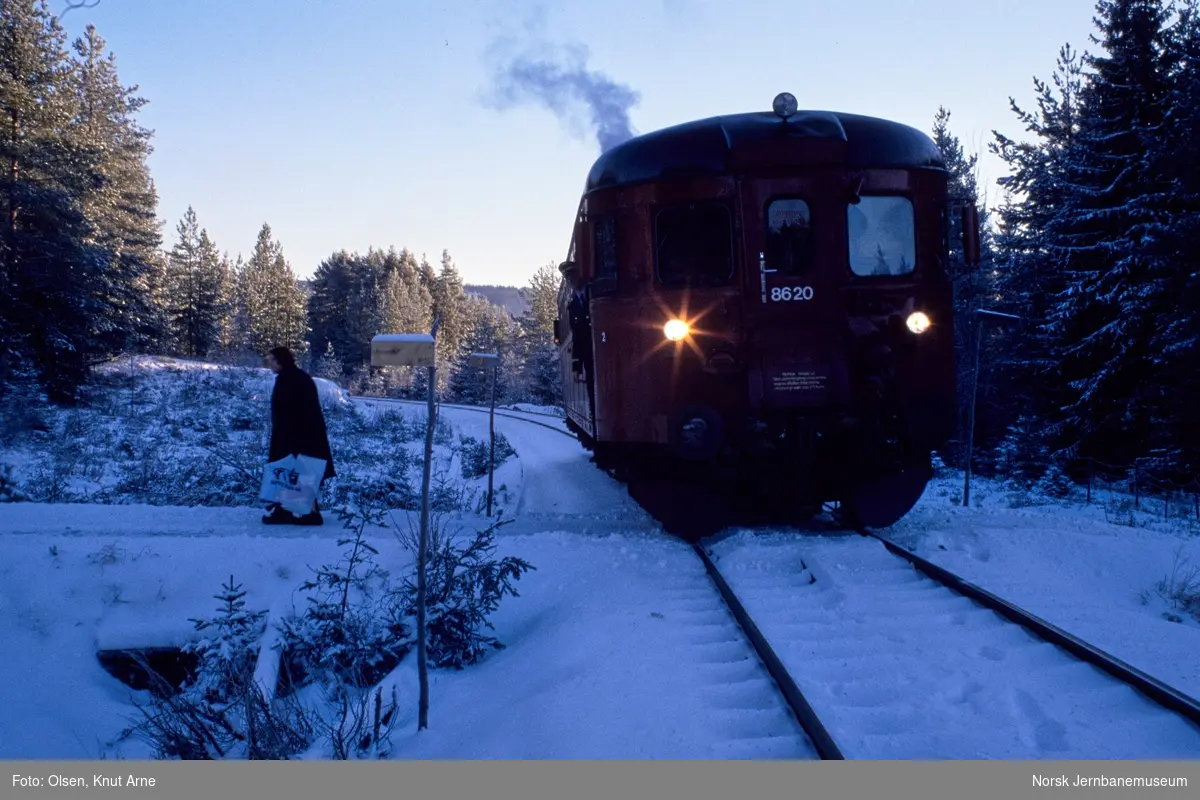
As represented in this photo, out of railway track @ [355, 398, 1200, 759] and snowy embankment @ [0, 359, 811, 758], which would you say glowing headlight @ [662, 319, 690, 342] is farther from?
railway track @ [355, 398, 1200, 759]

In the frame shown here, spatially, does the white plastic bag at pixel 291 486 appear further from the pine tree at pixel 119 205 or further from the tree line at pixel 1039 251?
the pine tree at pixel 119 205

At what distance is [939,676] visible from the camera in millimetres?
4047

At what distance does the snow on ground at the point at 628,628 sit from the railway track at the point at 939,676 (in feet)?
0.05

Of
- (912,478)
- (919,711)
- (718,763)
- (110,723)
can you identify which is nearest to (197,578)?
(110,723)

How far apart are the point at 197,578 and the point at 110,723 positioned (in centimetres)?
124

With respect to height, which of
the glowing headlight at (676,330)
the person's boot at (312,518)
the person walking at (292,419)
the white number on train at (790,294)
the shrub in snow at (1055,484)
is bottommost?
the shrub in snow at (1055,484)

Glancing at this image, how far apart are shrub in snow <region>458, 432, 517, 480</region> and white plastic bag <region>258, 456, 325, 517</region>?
8872 mm

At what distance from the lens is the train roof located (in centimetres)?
717

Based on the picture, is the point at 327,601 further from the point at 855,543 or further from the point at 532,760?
the point at 855,543

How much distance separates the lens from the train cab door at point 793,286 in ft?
23.1

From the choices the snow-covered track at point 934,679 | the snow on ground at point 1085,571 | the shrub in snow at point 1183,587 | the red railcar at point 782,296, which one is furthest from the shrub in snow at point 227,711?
the shrub in snow at point 1183,587

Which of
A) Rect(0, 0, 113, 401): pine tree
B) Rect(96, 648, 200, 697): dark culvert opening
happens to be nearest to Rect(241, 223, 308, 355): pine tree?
Rect(0, 0, 113, 401): pine tree

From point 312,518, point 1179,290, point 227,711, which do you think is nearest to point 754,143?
point 312,518

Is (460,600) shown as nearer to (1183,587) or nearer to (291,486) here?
(291,486)
